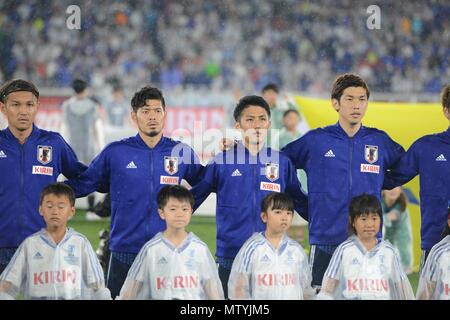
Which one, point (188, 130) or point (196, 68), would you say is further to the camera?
point (196, 68)

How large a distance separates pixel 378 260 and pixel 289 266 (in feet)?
1.73

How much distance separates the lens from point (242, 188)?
221 inches

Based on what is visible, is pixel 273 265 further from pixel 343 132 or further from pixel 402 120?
pixel 402 120

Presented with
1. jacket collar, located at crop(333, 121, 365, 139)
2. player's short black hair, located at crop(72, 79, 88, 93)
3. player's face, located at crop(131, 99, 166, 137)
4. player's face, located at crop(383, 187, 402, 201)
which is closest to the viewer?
player's face, located at crop(131, 99, 166, 137)

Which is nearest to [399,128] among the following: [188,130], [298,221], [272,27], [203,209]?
[298,221]

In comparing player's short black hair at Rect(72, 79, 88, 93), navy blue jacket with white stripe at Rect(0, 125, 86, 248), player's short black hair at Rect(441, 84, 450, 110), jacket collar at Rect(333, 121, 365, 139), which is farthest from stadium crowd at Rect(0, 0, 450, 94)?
navy blue jacket with white stripe at Rect(0, 125, 86, 248)

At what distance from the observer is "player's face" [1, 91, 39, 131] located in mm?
5633

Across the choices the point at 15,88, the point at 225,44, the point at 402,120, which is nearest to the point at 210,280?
the point at 15,88

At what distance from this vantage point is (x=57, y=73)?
17.5 m

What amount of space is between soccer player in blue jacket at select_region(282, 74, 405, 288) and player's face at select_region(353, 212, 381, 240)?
0.33 meters

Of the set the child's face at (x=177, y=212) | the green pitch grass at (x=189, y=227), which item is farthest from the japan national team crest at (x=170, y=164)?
the green pitch grass at (x=189, y=227)

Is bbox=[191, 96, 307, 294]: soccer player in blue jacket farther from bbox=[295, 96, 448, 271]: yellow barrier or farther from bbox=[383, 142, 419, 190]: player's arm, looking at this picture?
bbox=[295, 96, 448, 271]: yellow barrier

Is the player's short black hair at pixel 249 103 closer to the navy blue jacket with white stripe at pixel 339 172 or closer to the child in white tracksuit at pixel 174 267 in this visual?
the navy blue jacket with white stripe at pixel 339 172
